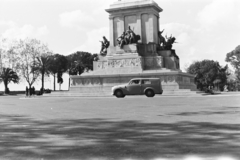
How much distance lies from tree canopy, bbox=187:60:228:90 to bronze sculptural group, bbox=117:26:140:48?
5309 centimetres

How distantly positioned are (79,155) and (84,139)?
4.39ft

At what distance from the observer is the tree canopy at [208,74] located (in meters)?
87.1

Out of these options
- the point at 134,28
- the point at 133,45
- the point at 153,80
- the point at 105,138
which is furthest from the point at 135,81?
the point at 105,138

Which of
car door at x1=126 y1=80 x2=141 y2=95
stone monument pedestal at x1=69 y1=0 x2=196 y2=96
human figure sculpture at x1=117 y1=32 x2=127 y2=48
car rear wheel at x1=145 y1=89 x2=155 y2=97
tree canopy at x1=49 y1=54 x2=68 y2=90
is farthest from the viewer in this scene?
tree canopy at x1=49 y1=54 x2=68 y2=90

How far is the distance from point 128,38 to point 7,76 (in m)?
47.1

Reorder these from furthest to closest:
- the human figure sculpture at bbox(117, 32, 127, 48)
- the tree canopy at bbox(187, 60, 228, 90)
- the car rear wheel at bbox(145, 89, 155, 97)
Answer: the tree canopy at bbox(187, 60, 228, 90), the human figure sculpture at bbox(117, 32, 127, 48), the car rear wheel at bbox(145, 89, 155, 97)

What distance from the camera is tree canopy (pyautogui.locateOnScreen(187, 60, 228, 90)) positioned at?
87062mm

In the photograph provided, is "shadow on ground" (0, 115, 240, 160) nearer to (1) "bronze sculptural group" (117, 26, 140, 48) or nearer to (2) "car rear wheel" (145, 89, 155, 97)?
(2) "car rear wheel" (145, 89, 155, 97)

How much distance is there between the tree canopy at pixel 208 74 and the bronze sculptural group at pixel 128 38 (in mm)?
53094

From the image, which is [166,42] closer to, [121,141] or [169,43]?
[169,43]

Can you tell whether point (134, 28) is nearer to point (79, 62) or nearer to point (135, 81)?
point (135, 81)

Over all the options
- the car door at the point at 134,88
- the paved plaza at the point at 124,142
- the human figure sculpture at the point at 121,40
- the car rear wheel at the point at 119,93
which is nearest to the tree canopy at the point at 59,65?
the human figure sculpture at the point at 121,40

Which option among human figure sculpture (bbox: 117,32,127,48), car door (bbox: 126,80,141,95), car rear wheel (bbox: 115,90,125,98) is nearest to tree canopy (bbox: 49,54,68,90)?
human figure sculpture (bbox: 117,32,127,48)

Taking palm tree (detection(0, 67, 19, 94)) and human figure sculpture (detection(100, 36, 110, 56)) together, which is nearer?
human figure sculpture (detection(100, 36, 110, 56))
